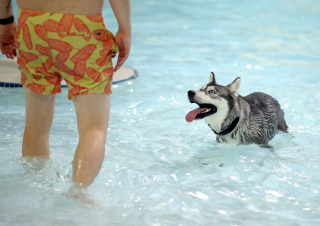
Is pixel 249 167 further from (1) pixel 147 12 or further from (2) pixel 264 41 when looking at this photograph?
(1) pixel 147 12

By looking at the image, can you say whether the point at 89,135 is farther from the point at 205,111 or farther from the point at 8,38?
the point at 205,111

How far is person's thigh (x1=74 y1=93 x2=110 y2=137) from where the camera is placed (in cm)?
226

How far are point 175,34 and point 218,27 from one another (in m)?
1.43

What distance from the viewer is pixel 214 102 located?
3.27m

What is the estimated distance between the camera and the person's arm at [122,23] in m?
2.25

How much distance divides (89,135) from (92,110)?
15 cm

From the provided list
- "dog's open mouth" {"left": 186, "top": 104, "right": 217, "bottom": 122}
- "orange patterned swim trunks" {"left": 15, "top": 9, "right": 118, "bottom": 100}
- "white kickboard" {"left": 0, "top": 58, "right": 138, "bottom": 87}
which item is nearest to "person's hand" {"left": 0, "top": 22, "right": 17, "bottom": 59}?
"orange patterned swim trunks" {"left": 15, "top": 9, "right": 118, "bottom": 100}

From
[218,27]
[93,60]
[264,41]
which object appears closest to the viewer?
[93,60]

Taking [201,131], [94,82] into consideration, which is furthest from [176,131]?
[94,82]

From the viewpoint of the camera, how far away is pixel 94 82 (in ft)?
7.34

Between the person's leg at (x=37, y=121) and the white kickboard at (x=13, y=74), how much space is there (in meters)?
2.61

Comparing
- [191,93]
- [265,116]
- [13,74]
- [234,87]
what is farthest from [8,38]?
[13,74]

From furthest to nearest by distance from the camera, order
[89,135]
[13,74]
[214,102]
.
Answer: [13,74] < [214,102] < [89,135]

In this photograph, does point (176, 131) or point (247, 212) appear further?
point (176, 131)
